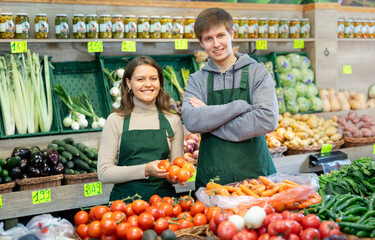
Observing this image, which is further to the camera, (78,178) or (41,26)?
(41,26)

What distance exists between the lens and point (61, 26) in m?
4.24

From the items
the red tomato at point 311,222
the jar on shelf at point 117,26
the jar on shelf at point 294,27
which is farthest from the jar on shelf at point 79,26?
the red tomato at point 311,222

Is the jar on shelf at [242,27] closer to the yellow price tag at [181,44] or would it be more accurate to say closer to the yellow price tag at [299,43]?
the yellow price tag at [299,43]

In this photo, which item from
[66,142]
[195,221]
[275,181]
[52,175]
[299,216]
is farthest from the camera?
[66,142]

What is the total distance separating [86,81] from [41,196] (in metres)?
1.56

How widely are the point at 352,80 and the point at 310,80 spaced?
1114mm

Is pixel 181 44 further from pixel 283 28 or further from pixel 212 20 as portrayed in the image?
pixel 212 20

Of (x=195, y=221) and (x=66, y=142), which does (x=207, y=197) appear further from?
(x=66, y=142)

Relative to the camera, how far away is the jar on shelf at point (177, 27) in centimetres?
465

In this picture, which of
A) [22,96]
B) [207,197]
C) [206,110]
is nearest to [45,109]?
[22,96]

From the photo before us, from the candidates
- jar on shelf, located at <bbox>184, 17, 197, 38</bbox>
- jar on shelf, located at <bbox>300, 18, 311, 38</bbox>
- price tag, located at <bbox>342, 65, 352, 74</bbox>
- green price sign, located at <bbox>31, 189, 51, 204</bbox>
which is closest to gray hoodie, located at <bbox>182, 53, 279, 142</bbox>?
green price sign, located at <bbox>31, 189, 51, 204</bbox>

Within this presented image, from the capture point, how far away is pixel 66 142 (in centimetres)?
394

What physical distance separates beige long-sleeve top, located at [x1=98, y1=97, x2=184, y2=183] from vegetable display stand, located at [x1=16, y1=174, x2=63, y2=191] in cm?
111

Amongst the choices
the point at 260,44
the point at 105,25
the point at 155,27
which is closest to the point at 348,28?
the point at 260,44
